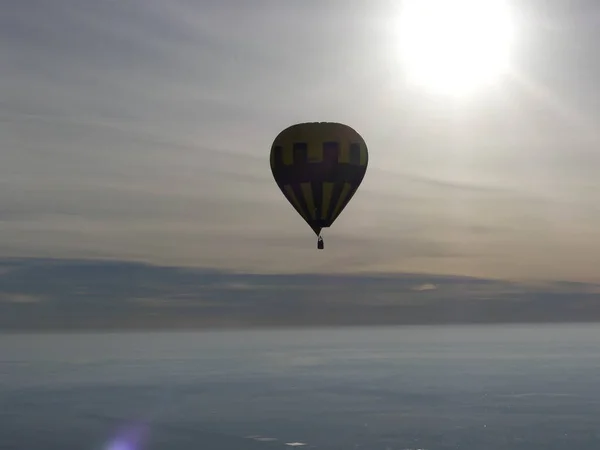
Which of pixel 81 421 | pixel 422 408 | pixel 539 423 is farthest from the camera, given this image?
pixel 422 408

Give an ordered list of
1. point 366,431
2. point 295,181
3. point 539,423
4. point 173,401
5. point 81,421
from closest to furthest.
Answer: point 295,181
point 366,431
point 539,423
point 81,421
point 173,401

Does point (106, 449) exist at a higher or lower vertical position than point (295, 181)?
lower

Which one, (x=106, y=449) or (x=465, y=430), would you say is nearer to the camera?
(x=106, y=449)

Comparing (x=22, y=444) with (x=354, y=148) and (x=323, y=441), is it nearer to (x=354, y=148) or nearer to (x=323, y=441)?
(x=323, y=441)

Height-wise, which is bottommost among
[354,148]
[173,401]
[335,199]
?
[173,401]

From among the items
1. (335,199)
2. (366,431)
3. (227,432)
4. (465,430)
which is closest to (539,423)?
(465,430)
